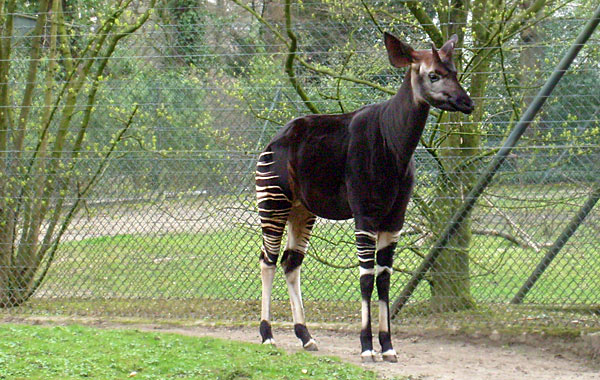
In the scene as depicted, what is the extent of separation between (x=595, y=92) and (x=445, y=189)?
5.58 feet

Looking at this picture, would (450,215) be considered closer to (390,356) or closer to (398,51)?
(390,356)

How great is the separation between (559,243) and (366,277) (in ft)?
5.76

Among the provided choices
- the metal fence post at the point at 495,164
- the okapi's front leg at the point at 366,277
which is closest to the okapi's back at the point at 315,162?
the okapi's front leg at the point at 366,277

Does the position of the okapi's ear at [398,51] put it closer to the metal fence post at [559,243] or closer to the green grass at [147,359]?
the metal fence post at [559,243]

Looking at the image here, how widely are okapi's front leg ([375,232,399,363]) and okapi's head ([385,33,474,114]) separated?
1.12 metres

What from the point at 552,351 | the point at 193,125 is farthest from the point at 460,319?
the point at 193,125

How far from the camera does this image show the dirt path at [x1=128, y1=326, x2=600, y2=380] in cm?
543

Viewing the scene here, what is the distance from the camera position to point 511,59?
7020mm

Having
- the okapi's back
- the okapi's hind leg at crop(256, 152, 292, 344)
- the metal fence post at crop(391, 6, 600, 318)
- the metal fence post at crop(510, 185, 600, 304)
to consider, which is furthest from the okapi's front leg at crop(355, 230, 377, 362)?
the metal fence post at crop(510, 185, 600, 304)

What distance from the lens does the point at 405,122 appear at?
17.7 ft

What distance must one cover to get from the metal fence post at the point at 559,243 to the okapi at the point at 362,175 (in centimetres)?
138

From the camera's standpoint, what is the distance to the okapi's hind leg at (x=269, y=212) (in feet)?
19.9

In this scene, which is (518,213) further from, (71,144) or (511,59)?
(71,144)

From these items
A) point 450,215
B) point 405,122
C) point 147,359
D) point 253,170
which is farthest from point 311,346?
point 405,122
